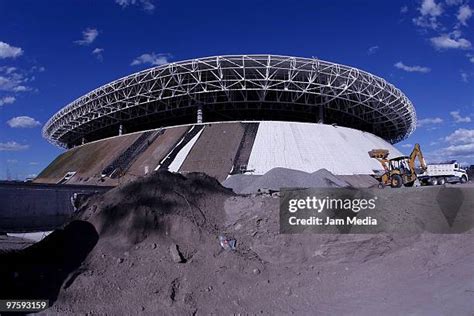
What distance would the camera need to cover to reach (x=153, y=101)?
165 ft

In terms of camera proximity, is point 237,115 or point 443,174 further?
point 237,115

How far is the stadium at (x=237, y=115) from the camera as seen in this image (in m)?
41.5

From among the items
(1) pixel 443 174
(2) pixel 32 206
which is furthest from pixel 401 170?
(2) pixel 32 206

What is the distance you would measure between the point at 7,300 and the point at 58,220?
16709mm

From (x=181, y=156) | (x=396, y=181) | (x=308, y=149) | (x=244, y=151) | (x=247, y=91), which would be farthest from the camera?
(x=247, y=91)

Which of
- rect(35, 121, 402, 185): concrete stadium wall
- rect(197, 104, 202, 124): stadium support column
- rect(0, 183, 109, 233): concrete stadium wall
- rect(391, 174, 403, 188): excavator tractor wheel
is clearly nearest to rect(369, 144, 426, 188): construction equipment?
rect(391, 174, 403, 188): excavator tractor wheel

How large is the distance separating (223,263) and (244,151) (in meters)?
33.6

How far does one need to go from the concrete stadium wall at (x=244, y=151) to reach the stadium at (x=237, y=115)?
131 millimetres

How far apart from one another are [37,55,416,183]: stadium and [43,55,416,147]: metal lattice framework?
140 mm

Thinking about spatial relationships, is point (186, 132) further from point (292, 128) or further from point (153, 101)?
point (292, 128)

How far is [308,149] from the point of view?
140ft

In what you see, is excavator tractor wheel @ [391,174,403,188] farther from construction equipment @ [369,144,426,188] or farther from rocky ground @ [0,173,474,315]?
rocky ground @ [0,173,474,315]

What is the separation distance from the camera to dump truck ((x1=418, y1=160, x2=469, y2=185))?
3216cm

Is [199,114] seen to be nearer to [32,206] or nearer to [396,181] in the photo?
[396,181]
